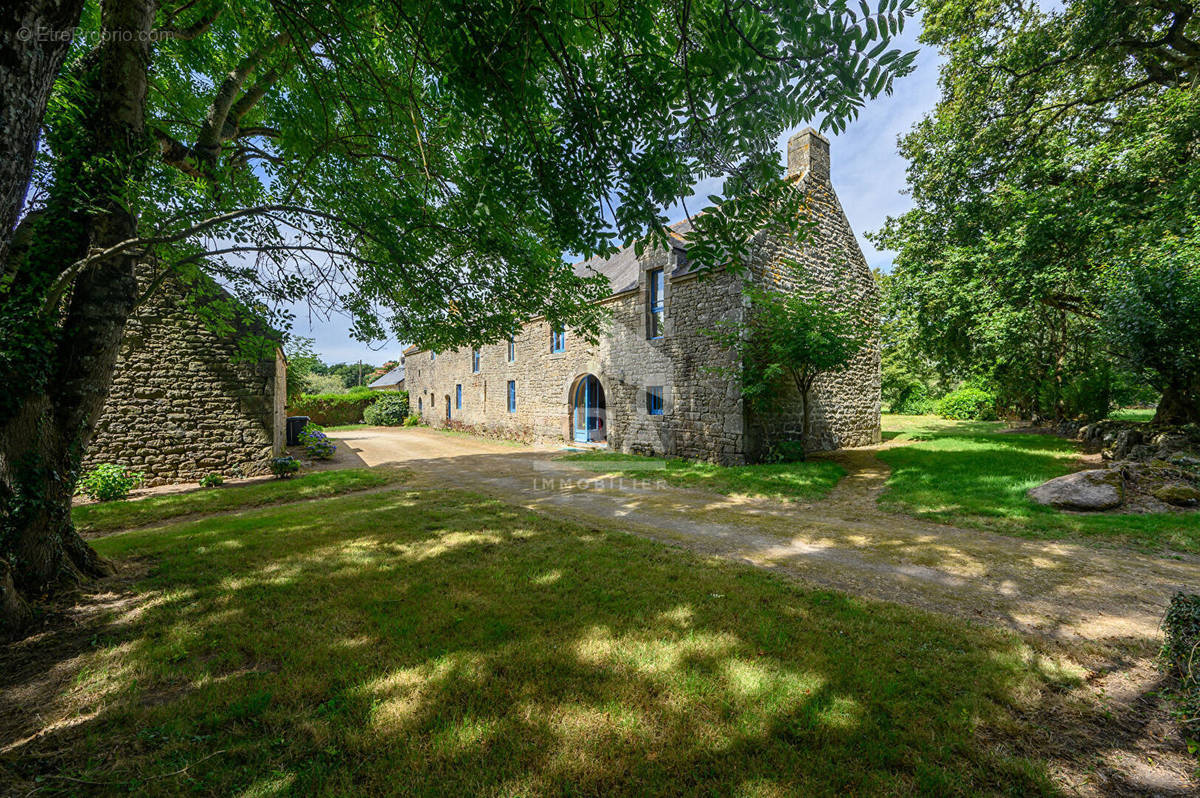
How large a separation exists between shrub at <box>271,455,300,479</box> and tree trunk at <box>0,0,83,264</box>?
29.5 feet

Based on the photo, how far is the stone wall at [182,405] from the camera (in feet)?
27.1

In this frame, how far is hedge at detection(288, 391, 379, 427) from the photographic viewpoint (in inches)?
983

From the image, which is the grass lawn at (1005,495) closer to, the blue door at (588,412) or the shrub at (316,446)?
the blue door at (588,412)

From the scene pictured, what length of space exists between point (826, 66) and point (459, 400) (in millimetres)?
21341

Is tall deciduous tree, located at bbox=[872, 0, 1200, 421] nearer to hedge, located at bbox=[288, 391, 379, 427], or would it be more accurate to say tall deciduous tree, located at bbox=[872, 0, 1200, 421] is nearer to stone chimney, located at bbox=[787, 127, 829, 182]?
stone chimney, located at bbox=[787, 127, 829, 182]

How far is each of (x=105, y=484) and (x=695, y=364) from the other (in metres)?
11.7

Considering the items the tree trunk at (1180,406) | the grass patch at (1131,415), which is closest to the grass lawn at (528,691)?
the tree trunk at (1180,406)

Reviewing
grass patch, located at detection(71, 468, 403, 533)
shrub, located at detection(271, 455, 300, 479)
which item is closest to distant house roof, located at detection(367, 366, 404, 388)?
shrub, located at detection(271, 455, 300, 479)

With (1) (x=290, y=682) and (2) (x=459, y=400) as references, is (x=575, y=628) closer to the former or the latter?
(1) (x=290, y=682)

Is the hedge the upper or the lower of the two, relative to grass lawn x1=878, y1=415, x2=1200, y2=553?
upper

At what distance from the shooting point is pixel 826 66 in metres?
2.18

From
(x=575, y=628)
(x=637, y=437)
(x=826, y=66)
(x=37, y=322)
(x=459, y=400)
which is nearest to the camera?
(x=826, y=66)

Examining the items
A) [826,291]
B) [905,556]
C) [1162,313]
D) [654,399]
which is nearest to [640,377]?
[654,399]

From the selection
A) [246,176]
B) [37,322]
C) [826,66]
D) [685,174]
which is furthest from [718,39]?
[246,176]
